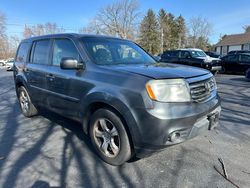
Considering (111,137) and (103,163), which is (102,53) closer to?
(111,137)

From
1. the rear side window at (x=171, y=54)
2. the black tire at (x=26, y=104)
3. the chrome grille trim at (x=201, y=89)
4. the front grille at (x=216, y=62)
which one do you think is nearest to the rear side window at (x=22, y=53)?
the black tire at (x=26, y=104)

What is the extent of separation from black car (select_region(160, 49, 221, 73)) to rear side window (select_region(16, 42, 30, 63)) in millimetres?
11844

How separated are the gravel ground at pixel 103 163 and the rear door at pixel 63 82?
0.66 meters

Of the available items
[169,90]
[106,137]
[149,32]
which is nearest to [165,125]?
[169,90]

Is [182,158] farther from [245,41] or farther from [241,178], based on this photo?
[245,41]

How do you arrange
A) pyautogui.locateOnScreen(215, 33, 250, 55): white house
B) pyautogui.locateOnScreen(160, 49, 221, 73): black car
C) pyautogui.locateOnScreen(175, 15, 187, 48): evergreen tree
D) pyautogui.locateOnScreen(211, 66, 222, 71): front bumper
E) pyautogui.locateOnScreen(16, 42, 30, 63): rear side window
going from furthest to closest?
1. pyautogui.locateOnScreen(175, 15, 187, 48): evergreen tree
2. pyautogui.locateOnScreen(215, 33, 250, 55): white house
3. pyautogui.locateOnScreen(211, 66, 222, 71): front bumper
4. pyautogui.locateOnScreen(160, 49, 221, 73): black car
5. pyautogui.locateOnScreen(16, 42, 30, 63): rear side window

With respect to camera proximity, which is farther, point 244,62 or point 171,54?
point 171,54

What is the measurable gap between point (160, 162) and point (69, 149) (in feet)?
5.02

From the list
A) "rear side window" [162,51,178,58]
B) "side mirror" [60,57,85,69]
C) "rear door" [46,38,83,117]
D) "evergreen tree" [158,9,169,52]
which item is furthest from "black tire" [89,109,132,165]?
"evergreen tree" [158,9,169,52]

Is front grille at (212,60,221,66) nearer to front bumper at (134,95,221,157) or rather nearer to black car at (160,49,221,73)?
black car at (160,49,221,73)

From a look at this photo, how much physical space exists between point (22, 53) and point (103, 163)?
3.76 m

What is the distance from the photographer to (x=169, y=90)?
2.98m

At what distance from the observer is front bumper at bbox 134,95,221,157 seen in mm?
2885

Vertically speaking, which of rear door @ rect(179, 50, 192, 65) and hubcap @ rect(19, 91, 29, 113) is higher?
rear door @ rect(179, 50, 192, 65)
